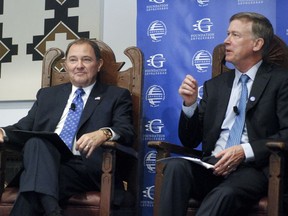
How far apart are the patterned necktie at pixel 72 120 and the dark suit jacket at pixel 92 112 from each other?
0.04m

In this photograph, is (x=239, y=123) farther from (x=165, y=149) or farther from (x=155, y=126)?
(x=155, y=126)

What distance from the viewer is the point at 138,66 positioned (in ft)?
9.91

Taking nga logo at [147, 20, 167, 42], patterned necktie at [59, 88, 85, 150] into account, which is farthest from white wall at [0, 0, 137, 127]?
patterned necktie at [59, 88, 85, 150]

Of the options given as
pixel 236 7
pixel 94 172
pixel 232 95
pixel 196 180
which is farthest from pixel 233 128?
pixel 236 7

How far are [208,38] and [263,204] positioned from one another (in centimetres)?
125

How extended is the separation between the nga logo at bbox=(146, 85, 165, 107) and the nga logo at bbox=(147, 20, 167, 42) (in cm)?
29

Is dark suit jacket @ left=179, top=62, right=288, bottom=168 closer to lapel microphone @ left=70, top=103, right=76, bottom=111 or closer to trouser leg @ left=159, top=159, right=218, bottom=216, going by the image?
trouser leg @ left=159, top=159, right=218, bottom=216

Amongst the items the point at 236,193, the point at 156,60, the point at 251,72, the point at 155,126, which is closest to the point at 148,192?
the point at 155,126

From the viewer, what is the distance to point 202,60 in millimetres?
3146

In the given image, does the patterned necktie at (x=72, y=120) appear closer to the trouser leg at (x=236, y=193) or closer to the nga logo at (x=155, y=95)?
the nga logo at (x=155, y=95)

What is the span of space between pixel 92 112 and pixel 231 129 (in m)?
0.76

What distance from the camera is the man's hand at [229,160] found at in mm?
2264

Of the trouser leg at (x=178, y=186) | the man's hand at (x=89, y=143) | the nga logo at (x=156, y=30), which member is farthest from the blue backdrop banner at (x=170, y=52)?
the trouser leg at (x=178, y=186)

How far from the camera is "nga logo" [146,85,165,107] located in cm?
321
